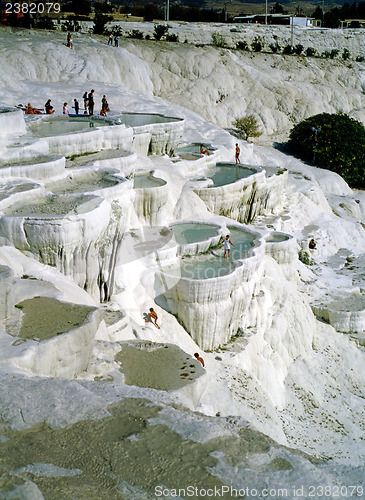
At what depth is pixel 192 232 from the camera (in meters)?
14.2

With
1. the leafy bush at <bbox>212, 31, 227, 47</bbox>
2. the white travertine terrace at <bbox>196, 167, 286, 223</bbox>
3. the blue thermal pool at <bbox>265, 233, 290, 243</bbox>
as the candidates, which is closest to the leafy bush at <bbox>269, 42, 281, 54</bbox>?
the leafy bush at <bbox>212, 31, 227, 47</bbox>

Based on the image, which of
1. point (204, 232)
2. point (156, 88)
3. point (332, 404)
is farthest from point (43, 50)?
point (332, 404)

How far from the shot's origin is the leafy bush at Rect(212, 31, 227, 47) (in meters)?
36.9

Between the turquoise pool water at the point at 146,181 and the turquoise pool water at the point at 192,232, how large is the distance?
111 cm

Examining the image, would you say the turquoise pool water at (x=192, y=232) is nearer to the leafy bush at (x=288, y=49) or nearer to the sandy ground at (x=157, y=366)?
the sandy ground at (x=157, y=366)

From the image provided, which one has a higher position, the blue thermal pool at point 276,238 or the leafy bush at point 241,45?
the leafy bush at point 241,45

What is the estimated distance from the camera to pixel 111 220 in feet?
36.1

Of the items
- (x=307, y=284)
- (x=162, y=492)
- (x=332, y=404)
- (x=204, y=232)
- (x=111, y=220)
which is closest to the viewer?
(x=162, y=492)

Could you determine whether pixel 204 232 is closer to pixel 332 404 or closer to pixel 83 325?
pixel 332 404

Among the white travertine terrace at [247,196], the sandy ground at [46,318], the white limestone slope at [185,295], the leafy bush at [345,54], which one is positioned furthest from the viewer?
the leafy bush at [345,54]

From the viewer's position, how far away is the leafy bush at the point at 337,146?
26.6m

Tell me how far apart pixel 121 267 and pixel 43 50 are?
16440 millimetres

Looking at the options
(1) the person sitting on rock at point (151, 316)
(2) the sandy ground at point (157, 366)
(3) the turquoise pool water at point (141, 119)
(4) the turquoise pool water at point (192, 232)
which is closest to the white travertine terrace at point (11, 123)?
(4) the turquoise pool water at point (192, 232)

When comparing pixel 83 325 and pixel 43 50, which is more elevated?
pixel 43 50
